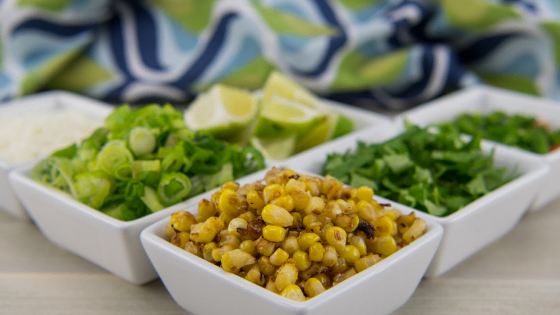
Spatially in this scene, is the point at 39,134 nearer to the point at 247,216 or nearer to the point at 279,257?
the point at 247,216

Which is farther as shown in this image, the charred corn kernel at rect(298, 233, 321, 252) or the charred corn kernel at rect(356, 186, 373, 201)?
the charred corn kernel at rect(356, 186, 373, 201)

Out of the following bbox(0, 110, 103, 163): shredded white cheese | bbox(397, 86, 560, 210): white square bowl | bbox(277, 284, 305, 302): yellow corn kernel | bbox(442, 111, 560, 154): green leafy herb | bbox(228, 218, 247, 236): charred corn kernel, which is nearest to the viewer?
bbox(277, 284, 305, 302): yellow corn kernel

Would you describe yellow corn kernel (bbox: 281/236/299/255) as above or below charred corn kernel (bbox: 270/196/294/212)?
below

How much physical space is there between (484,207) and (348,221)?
36 cm

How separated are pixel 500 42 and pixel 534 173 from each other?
1.10 meters

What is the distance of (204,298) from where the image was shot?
958 mm

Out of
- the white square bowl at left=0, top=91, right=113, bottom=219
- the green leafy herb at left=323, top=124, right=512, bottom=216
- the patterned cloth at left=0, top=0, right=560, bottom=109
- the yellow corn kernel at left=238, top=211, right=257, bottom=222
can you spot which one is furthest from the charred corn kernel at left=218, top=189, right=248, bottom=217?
the patterned cloth at left=0, top=0, right=560, bottom=109

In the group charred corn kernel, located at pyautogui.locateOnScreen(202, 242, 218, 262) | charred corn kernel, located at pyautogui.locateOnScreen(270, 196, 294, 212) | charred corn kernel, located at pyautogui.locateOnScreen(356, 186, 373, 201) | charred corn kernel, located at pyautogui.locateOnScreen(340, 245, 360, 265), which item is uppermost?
charred corn kernel, located at pyautogui.locateOnScreen(270, 196, 294, 212)

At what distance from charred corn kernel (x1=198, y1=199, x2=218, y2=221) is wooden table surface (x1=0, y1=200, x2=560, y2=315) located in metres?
0.19

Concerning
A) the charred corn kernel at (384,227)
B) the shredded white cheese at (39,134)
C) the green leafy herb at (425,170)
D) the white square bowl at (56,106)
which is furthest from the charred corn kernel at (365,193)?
the white square bowl at (56,106)

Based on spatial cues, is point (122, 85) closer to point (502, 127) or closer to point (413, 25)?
point (413, 25)

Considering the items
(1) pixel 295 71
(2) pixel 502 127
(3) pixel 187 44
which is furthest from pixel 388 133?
(3) pixel 187 44

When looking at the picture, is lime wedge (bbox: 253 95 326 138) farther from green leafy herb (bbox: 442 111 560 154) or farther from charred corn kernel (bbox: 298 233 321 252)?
charred corn kernel (bbox: 298 233 321 252)

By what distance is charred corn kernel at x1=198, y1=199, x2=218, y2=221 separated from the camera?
40.6 inches
